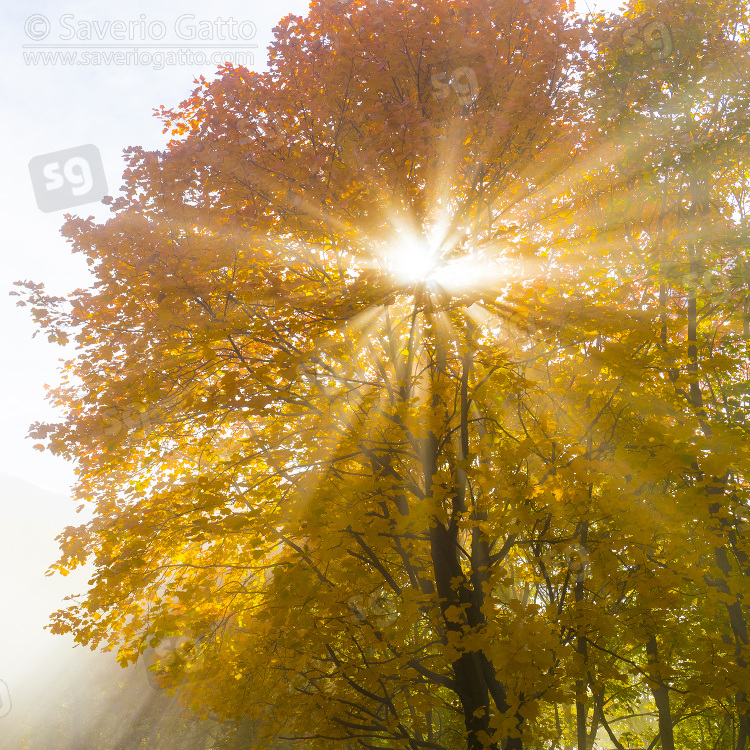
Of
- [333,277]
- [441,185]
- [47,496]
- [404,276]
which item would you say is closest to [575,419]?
[404,276]

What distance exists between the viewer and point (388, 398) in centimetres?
587

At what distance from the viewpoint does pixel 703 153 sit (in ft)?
21.5

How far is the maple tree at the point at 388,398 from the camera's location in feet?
13.5

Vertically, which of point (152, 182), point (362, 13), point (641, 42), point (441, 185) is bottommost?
point (152, 182)

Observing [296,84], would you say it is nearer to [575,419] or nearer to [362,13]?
[362,13]

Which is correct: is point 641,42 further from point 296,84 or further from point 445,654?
point 445,654

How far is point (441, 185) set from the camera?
5109 mm

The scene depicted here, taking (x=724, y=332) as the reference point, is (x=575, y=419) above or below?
below

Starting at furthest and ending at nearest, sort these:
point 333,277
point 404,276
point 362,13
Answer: point 333,277
point 404,276
point 362,13

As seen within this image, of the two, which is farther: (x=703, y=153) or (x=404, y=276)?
(x=703, y=153)

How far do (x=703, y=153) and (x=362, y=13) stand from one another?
5.13m

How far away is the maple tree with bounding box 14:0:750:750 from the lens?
4117mm

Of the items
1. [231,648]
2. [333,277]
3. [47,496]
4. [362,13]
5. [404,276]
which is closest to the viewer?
[362,13]

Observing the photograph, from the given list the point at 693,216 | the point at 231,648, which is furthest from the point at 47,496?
the point at 693,216
